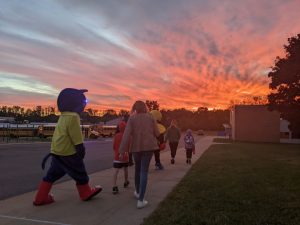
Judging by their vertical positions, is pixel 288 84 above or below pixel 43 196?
above

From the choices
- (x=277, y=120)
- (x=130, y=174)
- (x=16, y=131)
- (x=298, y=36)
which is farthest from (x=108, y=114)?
(x=130, y=174)

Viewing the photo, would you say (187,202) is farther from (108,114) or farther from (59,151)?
(108,114)

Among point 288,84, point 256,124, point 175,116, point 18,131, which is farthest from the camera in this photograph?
point 175,116

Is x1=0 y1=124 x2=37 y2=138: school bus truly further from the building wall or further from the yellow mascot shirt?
the yellow mascot shirt

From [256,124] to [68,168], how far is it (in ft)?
166

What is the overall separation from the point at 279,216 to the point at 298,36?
3449 centimetres

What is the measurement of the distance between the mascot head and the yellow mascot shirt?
0.26m

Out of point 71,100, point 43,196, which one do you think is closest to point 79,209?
point 43,196

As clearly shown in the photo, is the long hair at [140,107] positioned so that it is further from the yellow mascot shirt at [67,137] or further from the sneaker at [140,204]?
the sneaker at [140,204]

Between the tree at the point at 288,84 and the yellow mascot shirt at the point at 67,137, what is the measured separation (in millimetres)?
31337

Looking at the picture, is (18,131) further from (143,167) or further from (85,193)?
(143,167)

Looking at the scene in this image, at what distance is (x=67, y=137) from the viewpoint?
782cm

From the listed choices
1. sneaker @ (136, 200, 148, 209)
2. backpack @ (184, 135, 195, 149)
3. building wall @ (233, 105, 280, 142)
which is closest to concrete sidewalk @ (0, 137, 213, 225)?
sneaker @ (136, 200, 148, 209)

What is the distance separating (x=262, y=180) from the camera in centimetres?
1068
